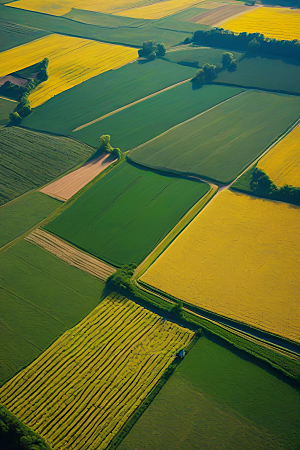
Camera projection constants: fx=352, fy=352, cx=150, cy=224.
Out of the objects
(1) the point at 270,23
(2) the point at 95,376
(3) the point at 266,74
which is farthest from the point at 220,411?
(1) the point at 270,23

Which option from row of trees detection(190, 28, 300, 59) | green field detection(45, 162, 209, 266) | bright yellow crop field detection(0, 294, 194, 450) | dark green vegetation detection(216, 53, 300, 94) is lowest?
bright yellow crop field detection(0, 294, 194, 450)

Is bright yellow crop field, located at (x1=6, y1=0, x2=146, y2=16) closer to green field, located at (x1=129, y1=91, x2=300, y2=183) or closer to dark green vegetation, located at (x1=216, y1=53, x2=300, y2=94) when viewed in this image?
dark green vegetation, located at (x1=216, y1=53, x2=300, y2=94)

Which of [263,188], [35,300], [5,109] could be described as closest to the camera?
[35,300]

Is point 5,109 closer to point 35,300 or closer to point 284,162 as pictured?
point 35,300

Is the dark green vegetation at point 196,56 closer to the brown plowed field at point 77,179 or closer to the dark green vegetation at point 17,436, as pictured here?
the brown plowed field at point 77,179

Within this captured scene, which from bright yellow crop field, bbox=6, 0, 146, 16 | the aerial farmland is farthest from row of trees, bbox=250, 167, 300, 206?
bright yellow crop field, bbox=6, 0, 146, 16

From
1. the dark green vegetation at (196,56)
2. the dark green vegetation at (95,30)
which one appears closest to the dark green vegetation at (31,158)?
the dark green vegetation at (196,56)
